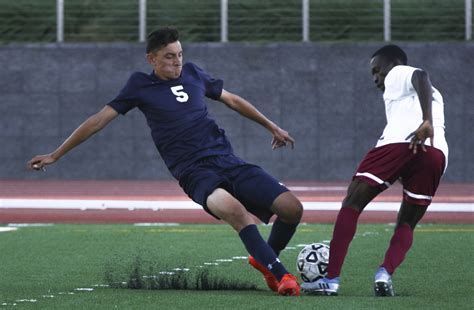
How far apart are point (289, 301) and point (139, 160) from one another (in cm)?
1640

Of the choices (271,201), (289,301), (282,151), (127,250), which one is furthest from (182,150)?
(282,151)

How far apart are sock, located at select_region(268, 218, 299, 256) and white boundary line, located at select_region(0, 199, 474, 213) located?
27.9 feet

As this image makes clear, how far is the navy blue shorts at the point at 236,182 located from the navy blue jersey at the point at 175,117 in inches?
Result: 3.2

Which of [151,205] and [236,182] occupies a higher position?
[236,182]

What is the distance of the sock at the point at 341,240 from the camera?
8.55 meters

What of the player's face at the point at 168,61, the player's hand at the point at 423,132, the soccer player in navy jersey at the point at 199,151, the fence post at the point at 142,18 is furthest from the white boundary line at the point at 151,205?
the player's hand at the point at 423,132

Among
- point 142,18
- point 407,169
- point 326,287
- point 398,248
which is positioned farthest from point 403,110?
point 142,18

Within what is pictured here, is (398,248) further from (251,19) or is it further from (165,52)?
(251,19)

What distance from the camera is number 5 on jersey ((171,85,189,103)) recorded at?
30.4 ft

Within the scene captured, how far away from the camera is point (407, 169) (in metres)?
8.72

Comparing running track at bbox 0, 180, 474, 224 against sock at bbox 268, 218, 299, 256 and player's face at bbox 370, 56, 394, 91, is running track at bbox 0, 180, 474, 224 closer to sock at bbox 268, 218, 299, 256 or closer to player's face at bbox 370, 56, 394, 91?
sock at bbox 268, 218, 299, 256

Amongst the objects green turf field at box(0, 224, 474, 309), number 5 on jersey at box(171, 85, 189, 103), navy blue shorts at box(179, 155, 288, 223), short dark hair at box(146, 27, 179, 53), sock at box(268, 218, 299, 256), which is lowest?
green turf field at box(0, 224, 474, 309)

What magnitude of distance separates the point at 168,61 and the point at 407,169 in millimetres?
1913

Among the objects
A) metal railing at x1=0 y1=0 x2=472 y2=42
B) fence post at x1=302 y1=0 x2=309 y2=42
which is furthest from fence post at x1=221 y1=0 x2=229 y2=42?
fence post at x1=302 y1=0 x2=309 y2=42
